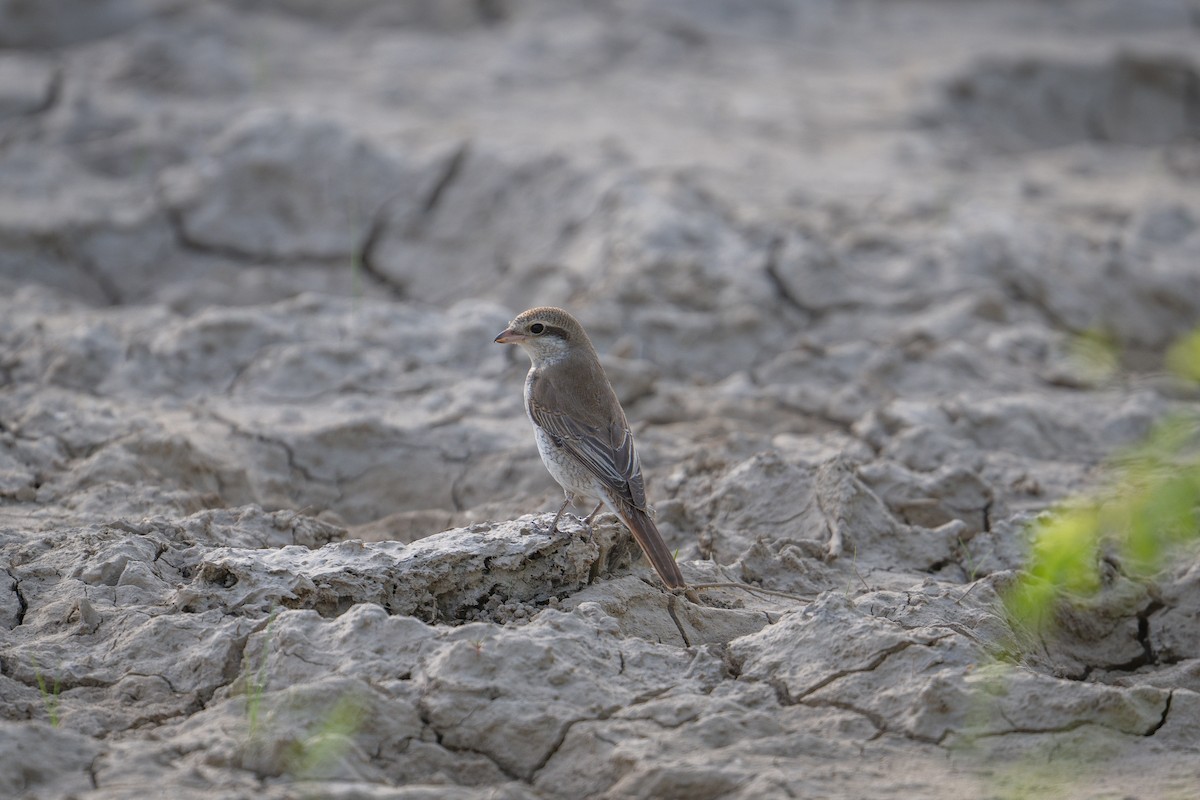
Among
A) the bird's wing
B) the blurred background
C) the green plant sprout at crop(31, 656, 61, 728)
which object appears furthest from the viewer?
the blurred background

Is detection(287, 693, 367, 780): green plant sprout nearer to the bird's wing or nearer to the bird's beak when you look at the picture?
the bird's wing

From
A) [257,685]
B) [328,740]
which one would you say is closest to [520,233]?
[257,685]

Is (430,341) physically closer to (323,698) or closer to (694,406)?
(694,406)

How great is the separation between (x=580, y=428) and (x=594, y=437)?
0.09 meters

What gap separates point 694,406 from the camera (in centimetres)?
Answer: 675

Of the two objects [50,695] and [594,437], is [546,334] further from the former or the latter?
[50,695]

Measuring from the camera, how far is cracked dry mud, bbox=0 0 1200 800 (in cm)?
348

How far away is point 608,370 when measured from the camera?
267 inches

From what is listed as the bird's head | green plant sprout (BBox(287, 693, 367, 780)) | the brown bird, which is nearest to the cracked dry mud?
green plant sprout (BBox(287, 693, 367, 780))

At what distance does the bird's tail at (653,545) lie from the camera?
4.26 meters

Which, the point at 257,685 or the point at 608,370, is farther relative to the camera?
the point at 608,370

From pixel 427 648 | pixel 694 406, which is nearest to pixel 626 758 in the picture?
pixel 427 648

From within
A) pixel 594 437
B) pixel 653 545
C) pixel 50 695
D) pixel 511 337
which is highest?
pixel 511 337

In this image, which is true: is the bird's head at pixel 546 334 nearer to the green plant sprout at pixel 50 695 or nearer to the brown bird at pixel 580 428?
the brown bird at pixel 580 428
